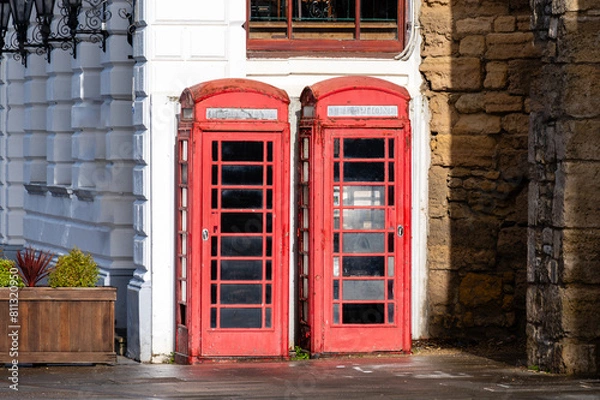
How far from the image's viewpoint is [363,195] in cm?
1745

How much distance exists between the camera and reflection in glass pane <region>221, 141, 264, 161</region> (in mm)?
17156

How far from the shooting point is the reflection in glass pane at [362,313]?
17453mm

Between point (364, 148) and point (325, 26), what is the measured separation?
6.04 ft

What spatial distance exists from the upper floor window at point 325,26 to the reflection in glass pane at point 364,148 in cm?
152

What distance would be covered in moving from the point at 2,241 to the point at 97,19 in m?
6.56

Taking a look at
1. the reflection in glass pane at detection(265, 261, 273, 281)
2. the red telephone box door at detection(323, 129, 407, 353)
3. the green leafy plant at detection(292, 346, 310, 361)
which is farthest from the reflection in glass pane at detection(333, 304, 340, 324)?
the reflection in glass pane at detection(265, 261, 273, 281)

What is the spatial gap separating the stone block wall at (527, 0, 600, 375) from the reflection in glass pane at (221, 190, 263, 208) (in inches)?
108

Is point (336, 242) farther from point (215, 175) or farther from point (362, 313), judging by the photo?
point (215, 175)

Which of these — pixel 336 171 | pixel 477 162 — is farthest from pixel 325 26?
pixel 477 162

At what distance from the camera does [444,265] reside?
61.3 ft

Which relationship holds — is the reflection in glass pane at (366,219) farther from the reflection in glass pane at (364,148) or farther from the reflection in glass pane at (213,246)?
the reflection in glass pane at (213,246)

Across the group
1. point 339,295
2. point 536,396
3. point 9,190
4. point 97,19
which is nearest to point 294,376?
point 339,295

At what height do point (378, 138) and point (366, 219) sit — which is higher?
point (378, 138)

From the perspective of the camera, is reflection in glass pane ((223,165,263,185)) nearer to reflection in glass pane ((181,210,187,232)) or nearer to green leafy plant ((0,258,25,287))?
reflection in glass pane ((181,210,187,232))
